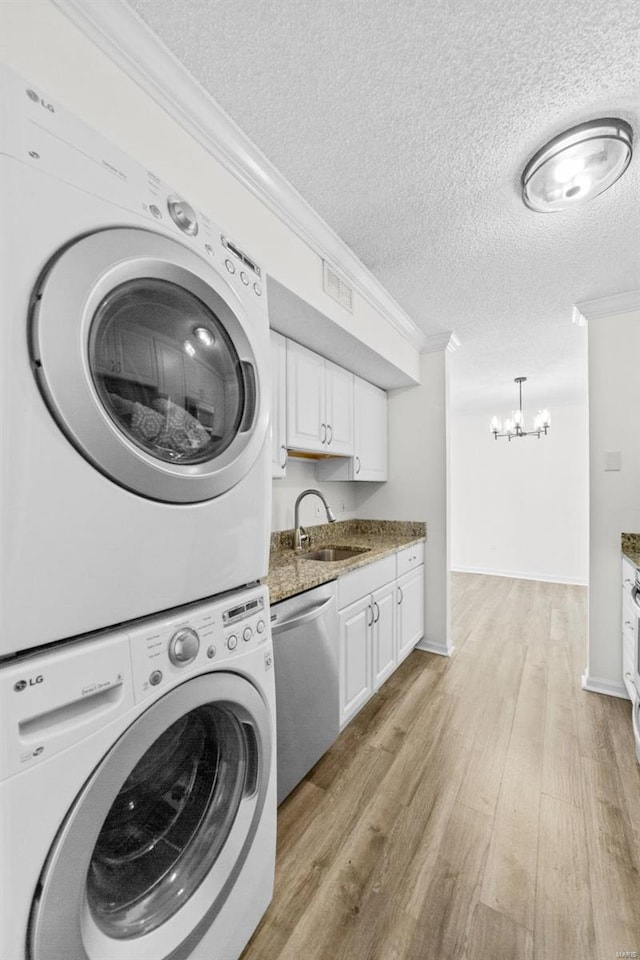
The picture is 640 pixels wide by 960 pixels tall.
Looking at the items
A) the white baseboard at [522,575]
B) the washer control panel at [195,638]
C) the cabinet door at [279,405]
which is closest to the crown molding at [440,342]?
the cabinet door at [279,405]

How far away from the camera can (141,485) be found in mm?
727

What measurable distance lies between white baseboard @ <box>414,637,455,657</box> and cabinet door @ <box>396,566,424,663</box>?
2.9 inches

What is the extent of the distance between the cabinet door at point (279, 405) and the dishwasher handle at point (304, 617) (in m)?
0.64

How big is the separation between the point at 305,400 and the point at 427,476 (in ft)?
4.38

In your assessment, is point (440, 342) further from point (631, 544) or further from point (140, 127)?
point (140, 127)

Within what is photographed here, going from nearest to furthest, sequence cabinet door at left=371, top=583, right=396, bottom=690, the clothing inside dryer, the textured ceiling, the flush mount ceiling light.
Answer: the clothing inside dryer, the textured ceiling, the flush mount ceiling light, cabinet door at left=371, top=583, right=396, bottom=690

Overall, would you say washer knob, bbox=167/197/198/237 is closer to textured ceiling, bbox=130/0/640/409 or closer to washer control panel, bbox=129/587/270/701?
textured ceiling, bbox=130/0/640/409

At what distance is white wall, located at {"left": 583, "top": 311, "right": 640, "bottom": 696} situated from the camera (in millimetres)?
2400

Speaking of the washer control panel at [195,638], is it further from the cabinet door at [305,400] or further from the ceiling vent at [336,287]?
the ceiling vent at [336,287]

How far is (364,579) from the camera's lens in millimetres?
2105

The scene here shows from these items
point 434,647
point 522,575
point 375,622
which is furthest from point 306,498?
point 522,575

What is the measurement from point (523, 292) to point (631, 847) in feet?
8.91

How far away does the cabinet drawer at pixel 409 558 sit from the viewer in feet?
8.47

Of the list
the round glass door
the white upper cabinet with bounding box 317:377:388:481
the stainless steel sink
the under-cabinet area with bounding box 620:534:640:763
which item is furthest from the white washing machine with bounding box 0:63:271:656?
the under-cabinet area with bounding box 620:534:640:763
